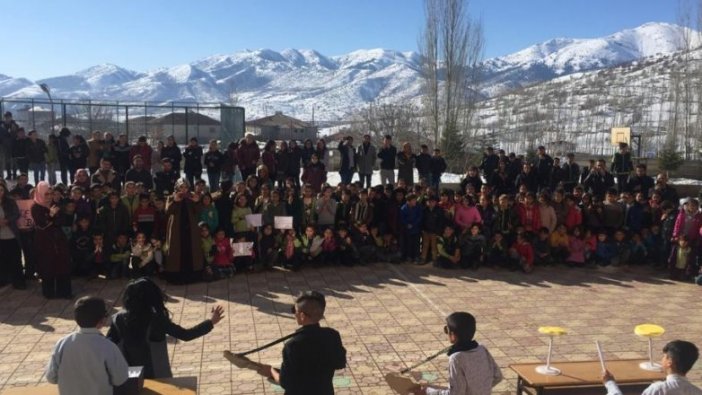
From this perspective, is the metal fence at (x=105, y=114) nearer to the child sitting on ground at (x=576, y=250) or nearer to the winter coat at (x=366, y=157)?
the winter coat at (x=366, y=157)

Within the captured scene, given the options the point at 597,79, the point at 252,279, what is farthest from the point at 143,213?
the point at 597,79

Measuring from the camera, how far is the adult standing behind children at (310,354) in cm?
394

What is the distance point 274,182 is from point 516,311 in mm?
8047

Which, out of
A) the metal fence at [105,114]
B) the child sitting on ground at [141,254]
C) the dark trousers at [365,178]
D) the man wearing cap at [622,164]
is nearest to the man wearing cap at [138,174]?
the child sitting on ground at [141,254]

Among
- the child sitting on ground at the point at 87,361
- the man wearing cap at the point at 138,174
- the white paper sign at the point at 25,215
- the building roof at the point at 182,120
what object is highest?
the building roof at the point at 182,120

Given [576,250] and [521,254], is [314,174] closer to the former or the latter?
[521,254]

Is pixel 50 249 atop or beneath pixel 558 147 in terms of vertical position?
beneath

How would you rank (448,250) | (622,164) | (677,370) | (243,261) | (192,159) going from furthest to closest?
(622,164)
(192,159)
(448,250)
(243,261)
(677,370)

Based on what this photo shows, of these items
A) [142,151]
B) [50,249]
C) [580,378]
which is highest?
[142,151]

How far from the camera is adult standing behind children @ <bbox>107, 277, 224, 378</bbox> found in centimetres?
458

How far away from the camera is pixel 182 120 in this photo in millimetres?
24547

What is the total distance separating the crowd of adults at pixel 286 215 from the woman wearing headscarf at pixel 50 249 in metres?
0.02

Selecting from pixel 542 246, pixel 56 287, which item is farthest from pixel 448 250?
pixel 56 287

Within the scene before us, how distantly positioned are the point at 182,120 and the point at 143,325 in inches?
826
